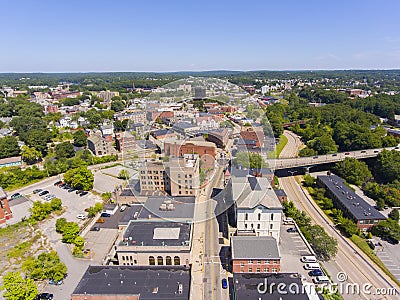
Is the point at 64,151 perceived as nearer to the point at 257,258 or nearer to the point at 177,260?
the point at 177,260

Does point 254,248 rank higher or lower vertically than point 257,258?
higher

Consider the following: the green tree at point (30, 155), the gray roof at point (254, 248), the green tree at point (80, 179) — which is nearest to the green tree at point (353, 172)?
the gray roof at point (254, 248)

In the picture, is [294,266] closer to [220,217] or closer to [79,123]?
[220,217]

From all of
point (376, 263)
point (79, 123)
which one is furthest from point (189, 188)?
point (79, 123)

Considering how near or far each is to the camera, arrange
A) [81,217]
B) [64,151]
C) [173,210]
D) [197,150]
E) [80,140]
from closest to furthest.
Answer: [173,210]
[81,217]
[197,150]
[64,151]
[80,140]

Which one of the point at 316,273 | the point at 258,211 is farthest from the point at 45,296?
the point at 316,273

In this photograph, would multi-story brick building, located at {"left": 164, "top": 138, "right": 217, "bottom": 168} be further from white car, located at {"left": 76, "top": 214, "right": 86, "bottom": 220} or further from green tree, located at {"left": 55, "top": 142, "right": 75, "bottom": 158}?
green tree, located at {"left": 55, "top": 142, "right": 75, "bottom": 158}

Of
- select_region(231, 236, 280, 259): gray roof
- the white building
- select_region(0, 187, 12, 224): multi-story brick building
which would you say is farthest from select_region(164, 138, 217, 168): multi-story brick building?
select_region(0, 187, 12, 224): multi-story brick building
